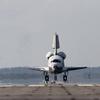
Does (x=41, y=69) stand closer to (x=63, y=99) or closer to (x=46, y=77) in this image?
(x=46, y=77)

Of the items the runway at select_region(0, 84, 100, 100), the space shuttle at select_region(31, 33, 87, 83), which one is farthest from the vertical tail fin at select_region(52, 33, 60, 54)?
the runway at select_region(0, 84, 100, 100)

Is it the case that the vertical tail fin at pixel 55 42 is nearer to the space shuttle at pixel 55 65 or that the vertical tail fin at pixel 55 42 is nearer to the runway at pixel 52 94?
the space shuttle at pixel 55 65

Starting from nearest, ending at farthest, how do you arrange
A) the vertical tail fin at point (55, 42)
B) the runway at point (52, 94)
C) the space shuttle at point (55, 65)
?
the runway at point (52, 94) < the space shuttle at point (55, 65) < the vertical tail fin at point (55, 42)

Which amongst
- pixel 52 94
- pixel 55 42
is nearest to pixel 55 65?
pixel 55 42

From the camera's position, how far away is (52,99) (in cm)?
4841

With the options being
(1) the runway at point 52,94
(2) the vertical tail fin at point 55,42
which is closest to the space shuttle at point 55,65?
(2) the vertical tail fin at point 55,42

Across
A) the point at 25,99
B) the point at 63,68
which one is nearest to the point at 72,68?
the point at 63,68

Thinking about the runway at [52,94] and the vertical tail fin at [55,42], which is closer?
the runway at [52,94]

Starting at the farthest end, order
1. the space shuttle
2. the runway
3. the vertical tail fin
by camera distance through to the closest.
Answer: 1. the vertical tail fin
2. the space shuttle
3. the runway

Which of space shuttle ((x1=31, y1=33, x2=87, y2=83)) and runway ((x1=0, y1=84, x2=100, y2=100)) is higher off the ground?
space shuttle ((x1=31, y1=33, x2=87, y2=83))

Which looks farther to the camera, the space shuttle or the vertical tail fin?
the vertical tail fin

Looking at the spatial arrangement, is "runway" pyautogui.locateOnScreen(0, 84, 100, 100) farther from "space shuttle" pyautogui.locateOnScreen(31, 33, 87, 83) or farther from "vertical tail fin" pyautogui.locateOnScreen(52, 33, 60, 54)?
"vertical tail fin" pyautogui.locateOnScreen(52, 33, 60, 54)

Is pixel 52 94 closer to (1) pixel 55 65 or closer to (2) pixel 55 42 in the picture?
(1) pixel 55 65

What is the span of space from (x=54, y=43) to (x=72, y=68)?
6981mm
